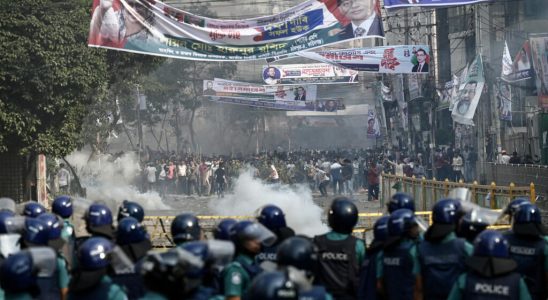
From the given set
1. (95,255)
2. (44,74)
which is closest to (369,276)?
(95,255)

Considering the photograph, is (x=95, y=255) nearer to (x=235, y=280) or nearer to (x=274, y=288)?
(x=235, y=280)

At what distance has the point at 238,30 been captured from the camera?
17562 mm

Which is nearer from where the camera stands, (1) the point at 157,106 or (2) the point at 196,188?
(2) the point at 196,188

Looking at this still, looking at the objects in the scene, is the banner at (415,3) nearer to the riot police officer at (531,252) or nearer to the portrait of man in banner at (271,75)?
the riot police officer at (531,252)

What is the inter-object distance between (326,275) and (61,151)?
18495 mm

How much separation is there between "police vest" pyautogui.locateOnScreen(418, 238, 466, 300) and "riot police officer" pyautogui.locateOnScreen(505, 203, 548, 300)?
398 millimetres

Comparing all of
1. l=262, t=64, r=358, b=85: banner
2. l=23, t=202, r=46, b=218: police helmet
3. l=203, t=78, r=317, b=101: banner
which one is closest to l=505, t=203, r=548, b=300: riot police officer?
l=23, t=202, r=46, b=218: police helmet

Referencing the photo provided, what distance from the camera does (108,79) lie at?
88.7ft

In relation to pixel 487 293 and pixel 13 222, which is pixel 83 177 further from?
pixel 487 293

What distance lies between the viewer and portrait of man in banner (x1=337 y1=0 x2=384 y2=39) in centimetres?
1752

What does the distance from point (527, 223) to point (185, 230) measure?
8.24ft

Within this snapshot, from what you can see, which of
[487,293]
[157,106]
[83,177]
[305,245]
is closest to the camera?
[305,245]

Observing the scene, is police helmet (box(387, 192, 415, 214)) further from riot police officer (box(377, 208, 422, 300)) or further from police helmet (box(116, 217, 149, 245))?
police helmet (box(116, 217, 149, 245))

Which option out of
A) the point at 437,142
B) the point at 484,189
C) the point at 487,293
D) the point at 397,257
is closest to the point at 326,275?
the point at 397,257
